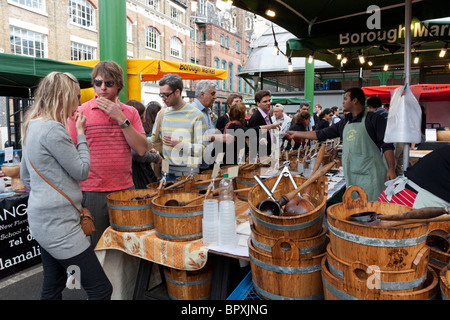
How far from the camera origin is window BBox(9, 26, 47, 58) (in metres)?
13.2

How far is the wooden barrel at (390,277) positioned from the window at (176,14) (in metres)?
25.8

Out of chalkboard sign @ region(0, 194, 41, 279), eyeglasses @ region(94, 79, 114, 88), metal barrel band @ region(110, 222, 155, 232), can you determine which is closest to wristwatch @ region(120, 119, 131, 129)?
eyeglasses @ region(94, 79, 114, 88)

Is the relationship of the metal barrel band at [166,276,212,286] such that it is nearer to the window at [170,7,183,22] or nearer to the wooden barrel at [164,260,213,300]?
the wooden barrel at [164,260,213,300]

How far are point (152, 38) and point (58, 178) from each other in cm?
2219

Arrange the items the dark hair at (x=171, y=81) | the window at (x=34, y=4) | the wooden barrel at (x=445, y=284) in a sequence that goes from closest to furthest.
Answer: the wooden barrel at (x=445, y=284), the dark hair at (x=171, y=81), the window at (x=34, y=4)

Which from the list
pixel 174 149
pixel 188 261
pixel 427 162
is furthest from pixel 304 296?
pixel 174 149

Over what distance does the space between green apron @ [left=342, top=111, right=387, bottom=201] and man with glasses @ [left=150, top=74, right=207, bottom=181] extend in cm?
164

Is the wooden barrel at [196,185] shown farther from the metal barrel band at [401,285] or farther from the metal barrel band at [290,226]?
the metal barrel band at [401,285]

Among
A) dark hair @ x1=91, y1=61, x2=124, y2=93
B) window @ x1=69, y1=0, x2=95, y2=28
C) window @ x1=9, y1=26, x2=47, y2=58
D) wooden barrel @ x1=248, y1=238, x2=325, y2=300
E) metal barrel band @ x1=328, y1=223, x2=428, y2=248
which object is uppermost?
window @ x1=69, y1=0, x2=95, y2=28

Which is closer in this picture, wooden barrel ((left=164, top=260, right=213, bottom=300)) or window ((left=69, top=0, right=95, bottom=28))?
wooden barrel ((left=164, top=260, right=213, bottom=300))

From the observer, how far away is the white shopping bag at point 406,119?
8.42 ft

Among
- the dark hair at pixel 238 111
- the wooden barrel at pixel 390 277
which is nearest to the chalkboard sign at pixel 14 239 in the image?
the dark hair at pixel 238 111

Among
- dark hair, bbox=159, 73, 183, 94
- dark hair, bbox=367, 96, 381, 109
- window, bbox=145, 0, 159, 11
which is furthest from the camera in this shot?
window, bbox=145, 0, 159, 11
